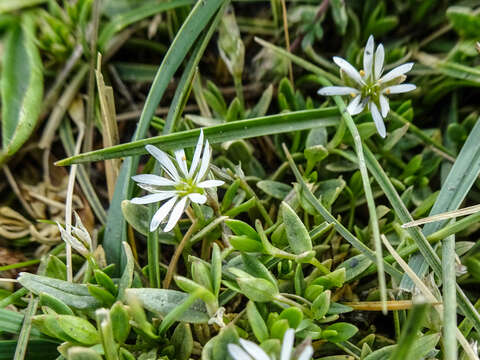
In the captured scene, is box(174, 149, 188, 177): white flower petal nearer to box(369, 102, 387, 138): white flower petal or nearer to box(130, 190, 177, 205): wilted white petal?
box(130, 190, 177, 205): wilted white petal

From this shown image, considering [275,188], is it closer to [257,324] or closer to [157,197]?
[157,197]

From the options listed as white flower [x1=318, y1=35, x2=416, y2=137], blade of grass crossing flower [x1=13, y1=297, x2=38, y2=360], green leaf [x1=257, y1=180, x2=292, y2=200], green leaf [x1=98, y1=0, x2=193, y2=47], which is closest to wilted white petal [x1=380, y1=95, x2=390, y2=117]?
white flower [x1=318, y1=35, x2=416, y2=137]

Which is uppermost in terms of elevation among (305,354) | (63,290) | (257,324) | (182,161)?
(182,161)

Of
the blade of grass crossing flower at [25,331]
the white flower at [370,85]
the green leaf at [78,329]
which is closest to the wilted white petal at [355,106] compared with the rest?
the white flower at [370,85]

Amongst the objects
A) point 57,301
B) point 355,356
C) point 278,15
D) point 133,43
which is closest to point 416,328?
point 355,356

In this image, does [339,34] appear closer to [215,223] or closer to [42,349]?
[215,223]

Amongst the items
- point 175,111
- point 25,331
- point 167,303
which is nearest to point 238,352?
point 167,303

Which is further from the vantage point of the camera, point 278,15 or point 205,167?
point 278,15
